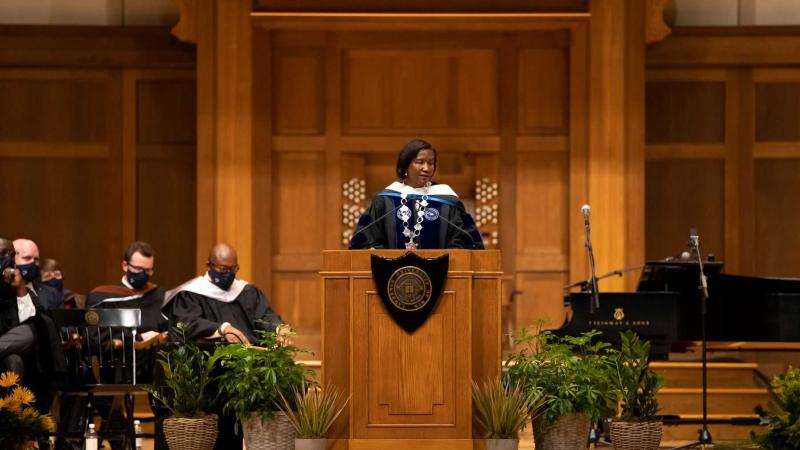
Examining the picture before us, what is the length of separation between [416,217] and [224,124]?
182 inches

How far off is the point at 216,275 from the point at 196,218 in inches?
138

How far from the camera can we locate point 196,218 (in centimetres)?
1285

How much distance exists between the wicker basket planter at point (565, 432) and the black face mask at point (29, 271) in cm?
422

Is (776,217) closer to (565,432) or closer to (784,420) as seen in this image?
(565,432)

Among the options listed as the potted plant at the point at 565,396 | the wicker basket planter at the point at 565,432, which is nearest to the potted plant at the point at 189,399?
the potted plant at the point at 565,396

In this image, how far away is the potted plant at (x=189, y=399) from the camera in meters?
7.36

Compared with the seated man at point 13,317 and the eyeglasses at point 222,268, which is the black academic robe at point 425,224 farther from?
the seated man at point 13,317

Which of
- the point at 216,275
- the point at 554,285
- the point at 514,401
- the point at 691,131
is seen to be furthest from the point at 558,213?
the point at 514,401

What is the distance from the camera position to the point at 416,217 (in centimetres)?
789

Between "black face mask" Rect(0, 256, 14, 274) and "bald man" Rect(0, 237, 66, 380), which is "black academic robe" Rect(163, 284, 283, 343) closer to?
"bald man" Rect(0, 237, 66, 380)

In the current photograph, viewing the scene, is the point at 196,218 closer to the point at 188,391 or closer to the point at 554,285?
the point at 554,285

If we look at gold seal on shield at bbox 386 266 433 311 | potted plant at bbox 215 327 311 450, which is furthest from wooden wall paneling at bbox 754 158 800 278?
potted plant at bbox 215 327 311 450

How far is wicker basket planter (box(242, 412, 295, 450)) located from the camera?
24.0 ft

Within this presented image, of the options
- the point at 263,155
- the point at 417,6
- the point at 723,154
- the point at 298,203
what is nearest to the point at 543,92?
the point at 417,6
